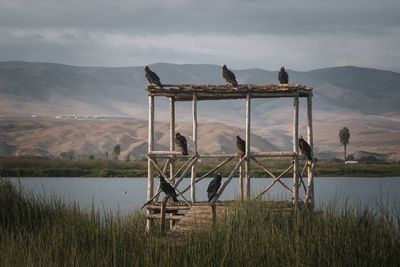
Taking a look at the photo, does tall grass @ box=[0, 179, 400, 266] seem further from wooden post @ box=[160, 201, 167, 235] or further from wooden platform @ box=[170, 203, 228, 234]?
wooden post @ box=[160, 201, 167, 235]

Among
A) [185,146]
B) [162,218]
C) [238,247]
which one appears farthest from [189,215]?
[238,247]

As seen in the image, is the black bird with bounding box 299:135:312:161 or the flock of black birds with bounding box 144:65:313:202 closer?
the flock of black birds with bounding box 144:65:313:202

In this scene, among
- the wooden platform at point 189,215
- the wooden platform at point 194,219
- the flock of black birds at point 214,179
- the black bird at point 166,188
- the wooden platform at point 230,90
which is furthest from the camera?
the wooden platform at point 230,90

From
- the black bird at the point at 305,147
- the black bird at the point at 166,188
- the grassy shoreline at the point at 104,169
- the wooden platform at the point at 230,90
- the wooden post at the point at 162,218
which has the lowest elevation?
the grassy shoreline at the point at 104,169

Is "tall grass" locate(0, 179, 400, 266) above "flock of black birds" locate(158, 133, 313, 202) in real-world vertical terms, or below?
below

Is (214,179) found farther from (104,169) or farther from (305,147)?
(104,169)

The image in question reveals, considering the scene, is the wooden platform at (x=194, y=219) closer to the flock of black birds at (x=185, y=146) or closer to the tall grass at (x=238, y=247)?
the flock of black birds at (x=185, y=146)

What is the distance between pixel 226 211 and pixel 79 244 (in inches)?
136

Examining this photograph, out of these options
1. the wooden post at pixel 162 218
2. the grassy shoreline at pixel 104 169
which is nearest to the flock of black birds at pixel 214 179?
the wooden post at pixel 162 218

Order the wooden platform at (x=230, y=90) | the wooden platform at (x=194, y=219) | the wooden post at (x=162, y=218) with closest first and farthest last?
the wooden platform at (x=194, y=219) → the wooden post at (x=162, y=218) → the wooden platform at (x=230, y=90)

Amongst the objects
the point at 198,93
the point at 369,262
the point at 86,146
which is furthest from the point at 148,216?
the point at 86,146

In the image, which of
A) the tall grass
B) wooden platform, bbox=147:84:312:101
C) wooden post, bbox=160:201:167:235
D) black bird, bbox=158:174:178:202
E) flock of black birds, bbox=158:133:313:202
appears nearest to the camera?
the tall grass

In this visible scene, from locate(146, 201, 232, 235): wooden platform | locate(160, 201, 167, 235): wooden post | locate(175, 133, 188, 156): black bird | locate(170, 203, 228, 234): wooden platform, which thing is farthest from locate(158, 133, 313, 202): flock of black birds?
locate(160, 201, 167, 235): wooden post

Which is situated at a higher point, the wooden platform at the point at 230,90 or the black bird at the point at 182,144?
the wooden platform at the point at 230,90
